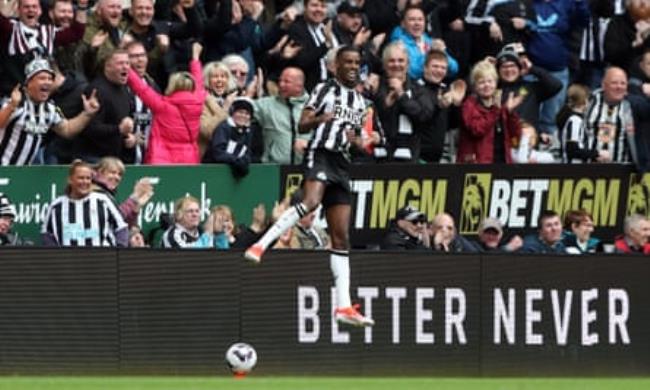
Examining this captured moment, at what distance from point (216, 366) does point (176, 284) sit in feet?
2.58

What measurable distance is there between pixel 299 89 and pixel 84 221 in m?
2.88

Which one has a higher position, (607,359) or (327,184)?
(327,184)

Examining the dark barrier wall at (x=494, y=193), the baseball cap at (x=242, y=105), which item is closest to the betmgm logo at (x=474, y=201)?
the dark barrier wall at (x=494, y=193)

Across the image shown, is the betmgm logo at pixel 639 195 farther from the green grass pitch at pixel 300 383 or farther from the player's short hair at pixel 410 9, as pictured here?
the player's short hair at pixel 410 9

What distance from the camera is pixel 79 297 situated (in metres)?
18.9

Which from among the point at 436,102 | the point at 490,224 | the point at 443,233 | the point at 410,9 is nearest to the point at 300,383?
the point at 443,233

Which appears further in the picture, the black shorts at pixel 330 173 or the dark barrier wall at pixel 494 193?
the dark barrier wall at pixel 494 193

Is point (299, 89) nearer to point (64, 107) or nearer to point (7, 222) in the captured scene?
point (64, 107)

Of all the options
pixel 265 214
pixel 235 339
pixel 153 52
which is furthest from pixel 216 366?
pixel 153 52

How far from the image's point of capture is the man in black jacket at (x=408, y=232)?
20.1 metres

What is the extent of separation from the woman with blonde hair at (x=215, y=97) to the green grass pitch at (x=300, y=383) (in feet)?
8.77

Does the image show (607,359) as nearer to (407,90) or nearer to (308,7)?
(407,90)

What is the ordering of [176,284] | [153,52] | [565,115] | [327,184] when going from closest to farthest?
[327,184], [176,284], [153,52], [565,115]

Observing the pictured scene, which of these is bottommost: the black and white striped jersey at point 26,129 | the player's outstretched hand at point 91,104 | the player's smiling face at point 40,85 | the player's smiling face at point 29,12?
the black and white striped jersey at point 26,129
